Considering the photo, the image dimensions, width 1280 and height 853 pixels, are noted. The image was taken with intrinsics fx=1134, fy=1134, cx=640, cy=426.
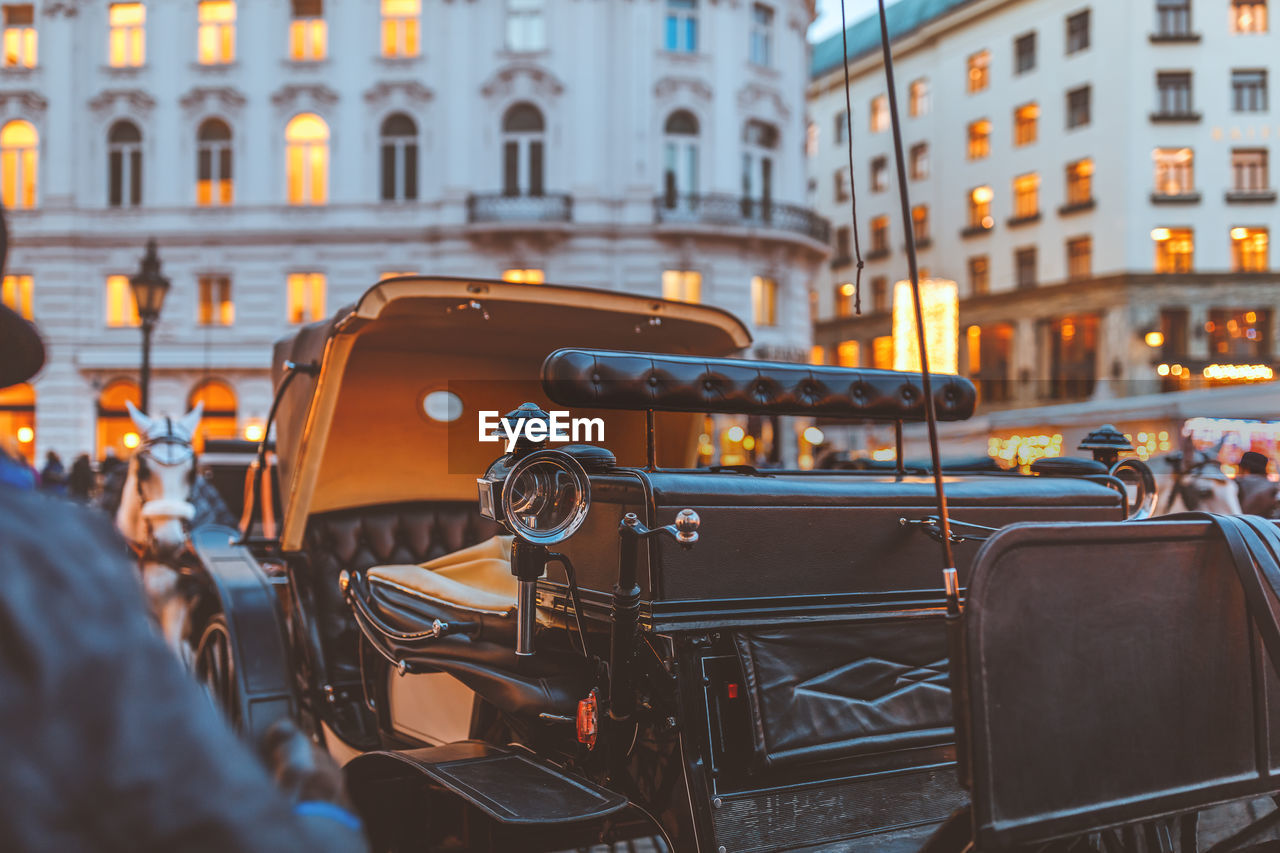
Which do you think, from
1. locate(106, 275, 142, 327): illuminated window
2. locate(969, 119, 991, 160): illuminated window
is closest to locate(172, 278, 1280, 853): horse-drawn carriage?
locate(106, 275, 142, 327): illuminated window

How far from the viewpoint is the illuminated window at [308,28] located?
29.2 meters

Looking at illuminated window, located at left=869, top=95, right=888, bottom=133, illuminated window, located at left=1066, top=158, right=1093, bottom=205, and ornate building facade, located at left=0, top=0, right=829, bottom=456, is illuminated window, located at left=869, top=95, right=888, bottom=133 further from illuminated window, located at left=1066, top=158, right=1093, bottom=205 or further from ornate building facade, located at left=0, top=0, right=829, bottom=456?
ornate building facade, located at left=0, top=0, right=829, bottom=456

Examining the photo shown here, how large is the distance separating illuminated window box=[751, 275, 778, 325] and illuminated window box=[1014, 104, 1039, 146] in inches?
551

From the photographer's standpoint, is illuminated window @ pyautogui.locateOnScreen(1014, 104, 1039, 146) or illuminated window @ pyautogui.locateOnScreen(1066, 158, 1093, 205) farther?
illuminated window @ pyautogui.locateOnScreen(1014, 104, 1039, 146)

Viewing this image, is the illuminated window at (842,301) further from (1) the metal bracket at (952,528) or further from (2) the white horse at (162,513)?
(1) the metal bracket at (952,528)

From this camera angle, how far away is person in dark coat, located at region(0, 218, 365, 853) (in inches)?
41.0

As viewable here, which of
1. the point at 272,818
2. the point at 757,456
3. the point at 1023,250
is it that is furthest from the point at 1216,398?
the point at 1023,250

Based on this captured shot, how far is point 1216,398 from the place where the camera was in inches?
704

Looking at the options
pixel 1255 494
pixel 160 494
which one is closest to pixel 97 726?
pixel 160 494

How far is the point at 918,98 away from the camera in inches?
1693

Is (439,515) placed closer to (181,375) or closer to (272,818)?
(272,818)

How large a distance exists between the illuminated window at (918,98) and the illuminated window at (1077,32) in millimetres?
6354

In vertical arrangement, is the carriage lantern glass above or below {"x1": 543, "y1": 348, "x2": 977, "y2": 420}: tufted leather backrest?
below

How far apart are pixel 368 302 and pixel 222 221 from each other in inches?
1053
